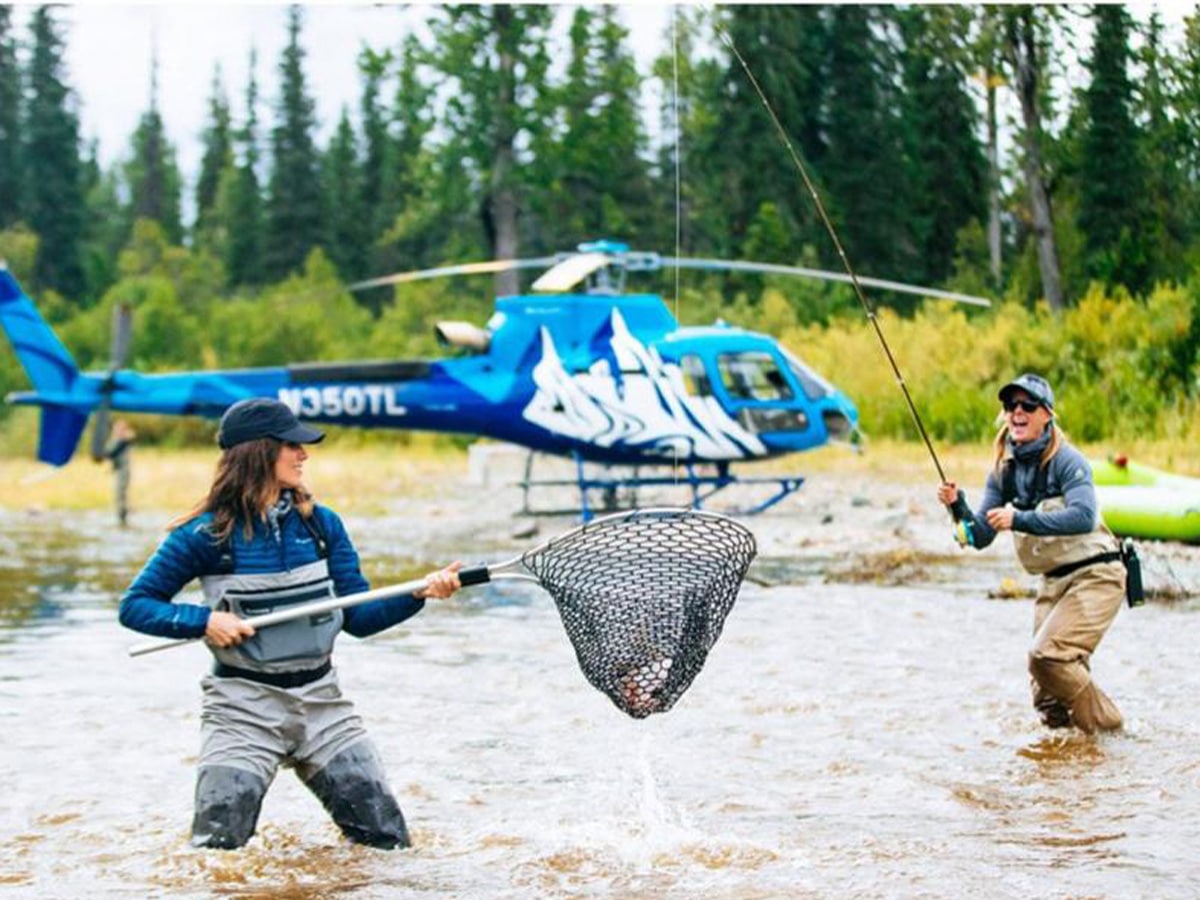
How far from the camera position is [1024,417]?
7883 mm

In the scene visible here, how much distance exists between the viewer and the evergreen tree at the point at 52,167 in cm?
6100

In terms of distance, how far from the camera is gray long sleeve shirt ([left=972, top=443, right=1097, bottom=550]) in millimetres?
7770

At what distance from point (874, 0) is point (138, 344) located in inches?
943

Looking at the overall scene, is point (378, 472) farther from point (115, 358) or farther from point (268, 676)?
point (268, 676)

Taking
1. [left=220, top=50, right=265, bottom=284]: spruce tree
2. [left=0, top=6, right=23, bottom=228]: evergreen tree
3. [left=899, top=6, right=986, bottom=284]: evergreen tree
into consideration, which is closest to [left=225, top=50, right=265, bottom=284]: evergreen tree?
[left=220, top=50, right=265, bottom=284]: spruce tree

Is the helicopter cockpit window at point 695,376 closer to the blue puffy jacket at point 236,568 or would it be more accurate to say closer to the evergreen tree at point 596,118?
the blue puffy jacket at point 236,568

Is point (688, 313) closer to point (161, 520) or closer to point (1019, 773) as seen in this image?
point (161, 520)

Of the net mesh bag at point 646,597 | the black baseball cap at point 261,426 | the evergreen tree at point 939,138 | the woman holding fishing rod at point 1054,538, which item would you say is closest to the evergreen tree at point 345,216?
the evergreen tree at point 939,138

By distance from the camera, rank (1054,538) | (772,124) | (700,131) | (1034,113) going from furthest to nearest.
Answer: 1. (700,131)
2. (772,124)
3. (1034,113)
4. (1054,538)

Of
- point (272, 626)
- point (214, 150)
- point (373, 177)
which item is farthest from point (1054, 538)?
point (214, 150)

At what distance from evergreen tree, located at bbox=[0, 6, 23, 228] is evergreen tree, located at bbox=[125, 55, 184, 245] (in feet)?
18.1

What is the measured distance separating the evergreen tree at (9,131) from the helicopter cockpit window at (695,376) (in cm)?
4749

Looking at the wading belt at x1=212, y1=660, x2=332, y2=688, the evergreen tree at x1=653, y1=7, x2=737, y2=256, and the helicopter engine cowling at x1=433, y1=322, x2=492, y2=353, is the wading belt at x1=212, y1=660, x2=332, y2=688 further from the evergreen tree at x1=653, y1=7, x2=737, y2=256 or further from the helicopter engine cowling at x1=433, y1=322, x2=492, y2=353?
the evergreen tree at x1=653, y1=7, x2=737, y2=256

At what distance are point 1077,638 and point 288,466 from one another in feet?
11.6
